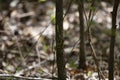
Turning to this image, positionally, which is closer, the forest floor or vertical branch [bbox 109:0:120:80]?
vertical branch [bbox 109:0:120:80]

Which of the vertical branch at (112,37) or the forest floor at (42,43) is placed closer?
the vertical branch at (112,37)

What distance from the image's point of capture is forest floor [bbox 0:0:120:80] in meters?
3.49

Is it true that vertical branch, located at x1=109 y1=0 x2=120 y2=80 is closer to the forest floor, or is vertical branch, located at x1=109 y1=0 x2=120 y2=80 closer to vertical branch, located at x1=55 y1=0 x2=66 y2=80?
vertical branch, located at x1=55 y1=0 x2=66 y2=80

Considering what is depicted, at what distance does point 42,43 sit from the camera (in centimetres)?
488

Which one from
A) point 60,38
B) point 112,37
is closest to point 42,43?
point 60,38

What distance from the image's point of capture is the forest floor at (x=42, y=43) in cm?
349

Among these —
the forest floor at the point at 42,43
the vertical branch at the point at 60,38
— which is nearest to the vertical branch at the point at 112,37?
the vertical branch at the point at 60,38

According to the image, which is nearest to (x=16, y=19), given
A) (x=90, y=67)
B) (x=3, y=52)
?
(x=3, y=52)

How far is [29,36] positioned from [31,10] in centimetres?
118

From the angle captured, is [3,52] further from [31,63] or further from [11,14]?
[11,14]

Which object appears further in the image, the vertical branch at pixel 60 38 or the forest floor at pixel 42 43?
the forest floor at pixel 42 43

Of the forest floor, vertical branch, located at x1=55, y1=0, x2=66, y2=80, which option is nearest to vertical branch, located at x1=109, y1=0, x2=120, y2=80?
vertical branch, located at x1=55, y1=0, x2=66, y2=80

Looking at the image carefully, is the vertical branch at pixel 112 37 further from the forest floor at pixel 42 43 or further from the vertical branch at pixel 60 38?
the forest floor at pixel 42 43

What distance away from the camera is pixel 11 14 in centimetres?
591
